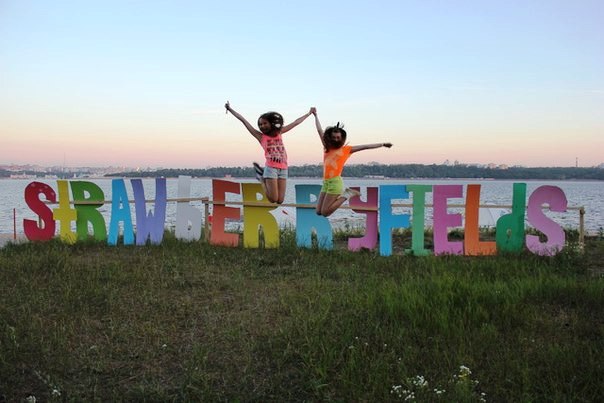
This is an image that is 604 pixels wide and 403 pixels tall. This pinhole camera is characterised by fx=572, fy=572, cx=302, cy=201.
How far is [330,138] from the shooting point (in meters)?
9.17

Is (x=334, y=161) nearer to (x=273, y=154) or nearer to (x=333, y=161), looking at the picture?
(x=333, y=161)

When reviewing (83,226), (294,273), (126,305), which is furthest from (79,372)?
(83,226)

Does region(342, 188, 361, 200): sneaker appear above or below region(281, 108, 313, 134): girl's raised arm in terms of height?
below

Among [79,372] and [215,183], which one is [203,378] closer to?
[79,372]

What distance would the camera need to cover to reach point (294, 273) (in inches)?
A: 368

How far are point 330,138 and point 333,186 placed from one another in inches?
30.4

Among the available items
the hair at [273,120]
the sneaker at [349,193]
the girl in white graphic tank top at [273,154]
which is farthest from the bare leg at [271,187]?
the sneaker at [349,193]

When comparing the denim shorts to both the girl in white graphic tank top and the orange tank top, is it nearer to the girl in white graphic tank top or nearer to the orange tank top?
the girl in white graphic tank top

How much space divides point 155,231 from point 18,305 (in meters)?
4.80

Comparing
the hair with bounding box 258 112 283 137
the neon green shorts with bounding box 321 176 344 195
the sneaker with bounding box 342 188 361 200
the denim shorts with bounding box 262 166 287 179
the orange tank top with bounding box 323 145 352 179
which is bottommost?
the sneaker with bounding box 342 188 361 200

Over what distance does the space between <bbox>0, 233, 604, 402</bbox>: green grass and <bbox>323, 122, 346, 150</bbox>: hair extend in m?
2.03

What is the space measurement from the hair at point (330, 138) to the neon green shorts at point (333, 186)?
20.4 inches

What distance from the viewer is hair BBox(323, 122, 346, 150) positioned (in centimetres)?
912

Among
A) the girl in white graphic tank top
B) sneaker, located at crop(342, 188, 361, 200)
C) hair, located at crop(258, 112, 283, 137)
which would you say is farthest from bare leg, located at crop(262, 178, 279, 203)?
sneaker, located at crop(342, 188, 361, 200)
